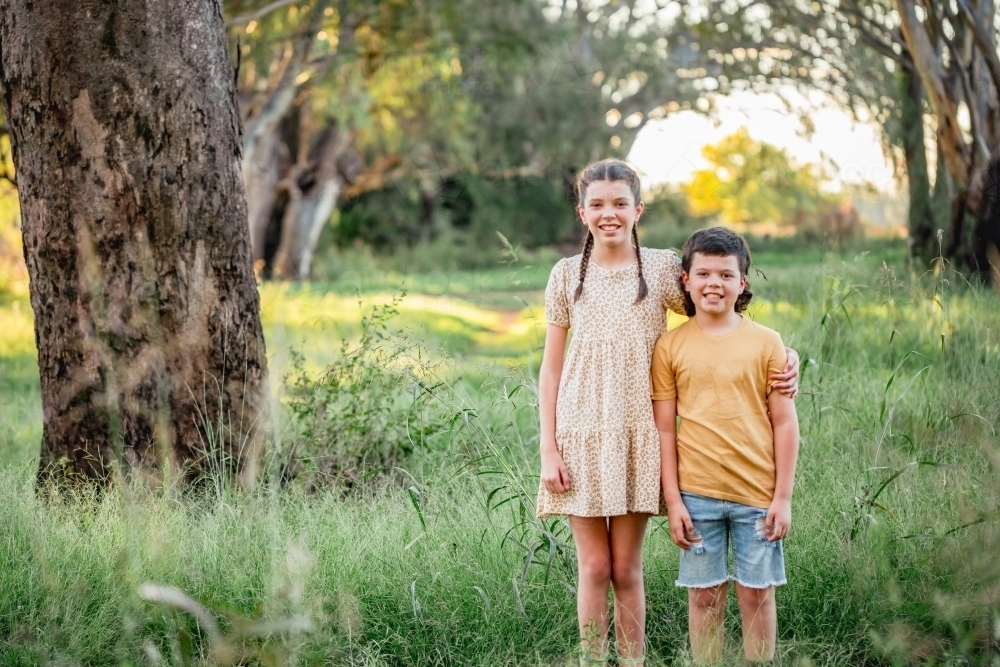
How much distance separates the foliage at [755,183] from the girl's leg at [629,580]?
51.4 ft

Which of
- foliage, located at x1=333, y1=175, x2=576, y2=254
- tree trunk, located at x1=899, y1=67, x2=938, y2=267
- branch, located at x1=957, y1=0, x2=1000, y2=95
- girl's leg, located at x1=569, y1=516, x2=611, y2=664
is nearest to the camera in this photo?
girl's leg, located at x1=569, y1=516, x2=611, y2=664

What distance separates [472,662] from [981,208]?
894cm

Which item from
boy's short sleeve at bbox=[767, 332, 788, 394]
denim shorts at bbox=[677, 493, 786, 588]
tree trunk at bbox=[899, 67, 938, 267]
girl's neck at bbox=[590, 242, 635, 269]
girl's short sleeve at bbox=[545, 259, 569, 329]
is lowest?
denim shorts at bbox=[677, 493, 786, 588]

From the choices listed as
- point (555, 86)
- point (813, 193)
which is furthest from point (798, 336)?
point (813, 193)

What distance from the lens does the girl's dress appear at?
3.07 meters

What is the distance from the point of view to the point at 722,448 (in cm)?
301

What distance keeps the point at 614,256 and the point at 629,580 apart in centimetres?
99

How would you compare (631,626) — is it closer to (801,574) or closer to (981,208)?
(801,574)

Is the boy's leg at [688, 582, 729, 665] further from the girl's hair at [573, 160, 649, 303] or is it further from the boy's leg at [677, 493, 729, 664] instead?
the girl's hair at [573, 160, 649, 303]

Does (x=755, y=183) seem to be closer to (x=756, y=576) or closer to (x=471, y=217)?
(x=471, y=217)

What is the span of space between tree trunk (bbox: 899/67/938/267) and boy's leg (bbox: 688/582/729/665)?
10.4 meters

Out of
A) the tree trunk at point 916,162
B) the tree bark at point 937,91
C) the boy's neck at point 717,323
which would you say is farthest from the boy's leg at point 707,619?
the tree trunk at point 916,162

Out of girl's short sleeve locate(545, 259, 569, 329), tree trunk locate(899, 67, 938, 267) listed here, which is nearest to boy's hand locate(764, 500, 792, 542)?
girl's short sleeve locate(545, 259, 569, 329)

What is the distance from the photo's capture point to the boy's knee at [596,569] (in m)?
3.19
